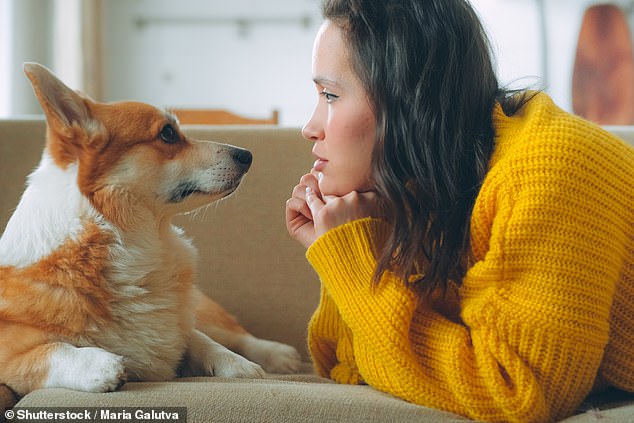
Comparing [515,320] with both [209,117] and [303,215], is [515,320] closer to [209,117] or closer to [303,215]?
[303,215]

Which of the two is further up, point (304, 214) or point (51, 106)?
point (51, 106)

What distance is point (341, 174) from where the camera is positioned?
1166 millimetres

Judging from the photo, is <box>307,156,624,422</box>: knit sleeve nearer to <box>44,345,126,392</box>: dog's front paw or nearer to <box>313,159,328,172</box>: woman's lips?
<box>313,159,328,172</box>: woman's lips

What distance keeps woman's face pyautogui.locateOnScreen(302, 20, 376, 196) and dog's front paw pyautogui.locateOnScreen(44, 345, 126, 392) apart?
433mm

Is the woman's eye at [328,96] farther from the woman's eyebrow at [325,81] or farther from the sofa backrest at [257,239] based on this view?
the sofa backrest at [257,239]

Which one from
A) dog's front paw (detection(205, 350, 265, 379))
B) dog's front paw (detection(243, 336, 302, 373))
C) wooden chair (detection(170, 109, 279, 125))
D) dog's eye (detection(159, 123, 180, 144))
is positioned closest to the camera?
dog's front paw (detection(205, 350, 265, 379))

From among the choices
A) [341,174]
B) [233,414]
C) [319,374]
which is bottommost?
[319,374]

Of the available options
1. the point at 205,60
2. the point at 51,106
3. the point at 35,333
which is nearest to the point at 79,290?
the point at 35,333

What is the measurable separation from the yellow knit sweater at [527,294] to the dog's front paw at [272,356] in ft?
1.45

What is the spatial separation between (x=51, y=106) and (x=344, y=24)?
1.74ft

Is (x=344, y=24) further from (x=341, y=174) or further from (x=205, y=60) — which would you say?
(x=205, y=60)

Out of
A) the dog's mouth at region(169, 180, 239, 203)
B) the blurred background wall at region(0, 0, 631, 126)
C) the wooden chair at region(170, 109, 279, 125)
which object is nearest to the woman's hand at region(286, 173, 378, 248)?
the dog's mouth at region(169, 180, 239, 203)

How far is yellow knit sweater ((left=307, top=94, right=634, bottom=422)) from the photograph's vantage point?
A: 963mm

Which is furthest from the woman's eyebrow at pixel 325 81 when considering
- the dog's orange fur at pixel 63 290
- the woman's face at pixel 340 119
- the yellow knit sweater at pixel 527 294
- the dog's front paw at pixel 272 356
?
the dog's front paw at pixel 272 356
